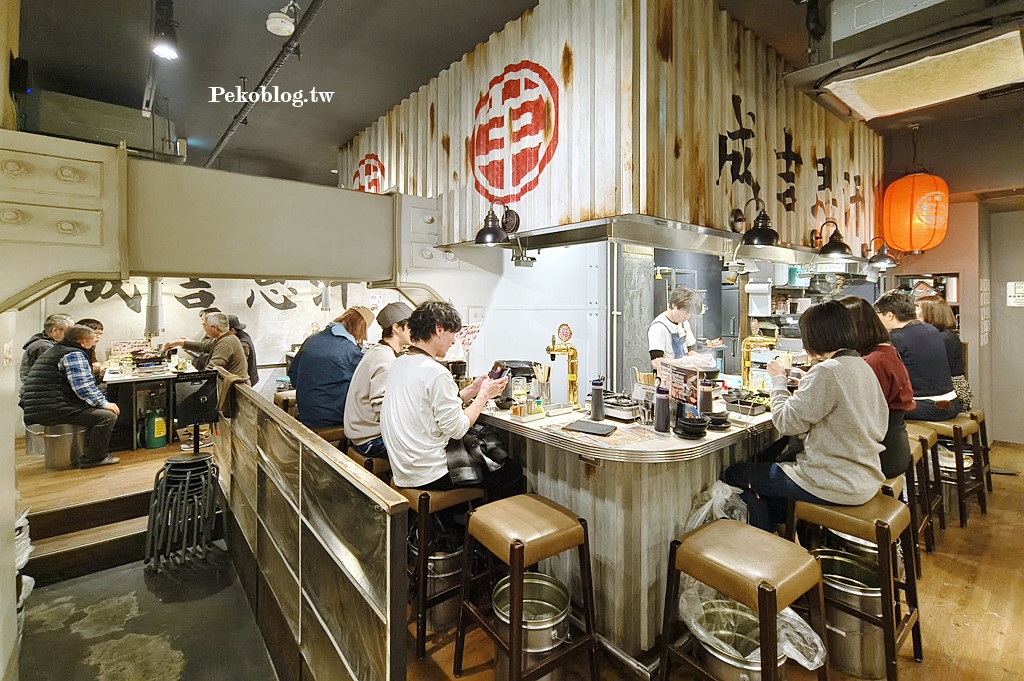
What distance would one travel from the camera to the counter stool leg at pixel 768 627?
1584mm

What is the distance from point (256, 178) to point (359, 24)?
4.01 ft

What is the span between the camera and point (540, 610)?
90.7 inches

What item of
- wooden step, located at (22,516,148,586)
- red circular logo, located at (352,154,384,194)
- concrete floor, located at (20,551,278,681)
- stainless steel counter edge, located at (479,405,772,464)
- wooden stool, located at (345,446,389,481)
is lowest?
concrete floor, located at (20,551,278,681)

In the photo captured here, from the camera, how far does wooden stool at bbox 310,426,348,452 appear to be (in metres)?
3.48

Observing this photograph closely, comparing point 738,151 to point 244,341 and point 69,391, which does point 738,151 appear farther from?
point 69,391

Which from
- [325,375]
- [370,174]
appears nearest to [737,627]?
[325,375]

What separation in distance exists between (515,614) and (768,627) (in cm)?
86

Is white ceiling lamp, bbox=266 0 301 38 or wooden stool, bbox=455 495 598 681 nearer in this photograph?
wooden stool, bbox=455 495 598 681

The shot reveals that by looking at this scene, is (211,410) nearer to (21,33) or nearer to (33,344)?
(33,344)

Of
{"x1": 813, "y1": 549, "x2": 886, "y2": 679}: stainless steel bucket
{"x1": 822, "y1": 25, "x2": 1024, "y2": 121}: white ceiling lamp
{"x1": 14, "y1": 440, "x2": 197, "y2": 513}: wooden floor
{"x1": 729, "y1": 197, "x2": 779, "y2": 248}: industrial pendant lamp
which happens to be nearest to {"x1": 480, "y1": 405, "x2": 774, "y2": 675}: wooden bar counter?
{"x1": 813, "y1": 549, "x2": 886, "y2": 679}: stainless steel bucket

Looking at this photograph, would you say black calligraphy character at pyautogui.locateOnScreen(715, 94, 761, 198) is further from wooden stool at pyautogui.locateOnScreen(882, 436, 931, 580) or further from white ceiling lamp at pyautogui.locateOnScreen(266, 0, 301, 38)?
white ceiling lamp at pyautogui.locateOnScreen(266, 0, 301, 38)

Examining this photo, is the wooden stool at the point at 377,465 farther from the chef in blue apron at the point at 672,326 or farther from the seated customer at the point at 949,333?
the seated customer at the point at 949,333

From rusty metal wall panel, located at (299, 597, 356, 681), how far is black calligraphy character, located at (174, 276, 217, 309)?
643 cm

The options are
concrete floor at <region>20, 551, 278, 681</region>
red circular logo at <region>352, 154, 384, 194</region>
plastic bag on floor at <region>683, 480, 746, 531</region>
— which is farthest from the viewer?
red circular logo at <region>352, 154, 384, 194</region>
